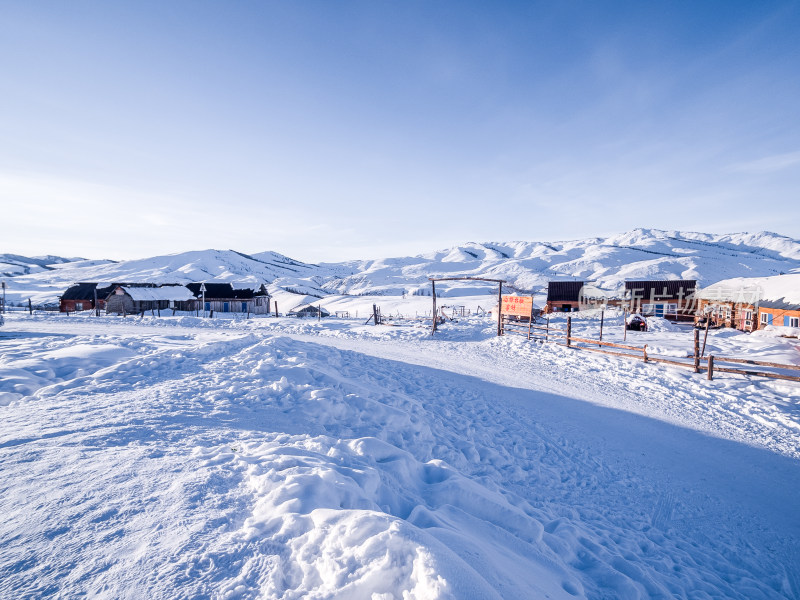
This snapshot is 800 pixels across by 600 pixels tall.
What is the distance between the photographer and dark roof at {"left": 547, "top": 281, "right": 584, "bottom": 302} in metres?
41.1

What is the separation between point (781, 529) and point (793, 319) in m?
25.2

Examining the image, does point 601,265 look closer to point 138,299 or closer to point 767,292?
point 767,292

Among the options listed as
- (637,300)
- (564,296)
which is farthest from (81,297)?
(637,300)

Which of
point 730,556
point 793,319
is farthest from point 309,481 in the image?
point 793,319

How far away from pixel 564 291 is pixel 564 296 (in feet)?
2.10

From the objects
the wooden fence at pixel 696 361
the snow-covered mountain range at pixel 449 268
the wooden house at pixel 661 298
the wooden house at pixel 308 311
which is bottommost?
the wooden house at pixel 308 311

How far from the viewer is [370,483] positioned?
4.09 m

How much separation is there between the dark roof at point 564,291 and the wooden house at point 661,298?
5.06 meters

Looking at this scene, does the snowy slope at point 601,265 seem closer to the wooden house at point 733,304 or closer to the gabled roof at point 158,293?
the wooden house at point 733,304

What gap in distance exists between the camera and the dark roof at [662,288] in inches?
1404

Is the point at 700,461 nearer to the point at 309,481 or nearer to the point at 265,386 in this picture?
the point at 309,481

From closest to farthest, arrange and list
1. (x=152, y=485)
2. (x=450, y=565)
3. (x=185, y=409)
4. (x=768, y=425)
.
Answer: (x=450, y=565), (x=152, y=485), (x=185, y=409), (x=768, y=425)

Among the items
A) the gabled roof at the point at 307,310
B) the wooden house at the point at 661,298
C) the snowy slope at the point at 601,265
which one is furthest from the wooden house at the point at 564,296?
the snowy slope at the point at 601,265

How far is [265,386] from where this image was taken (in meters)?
7.57
